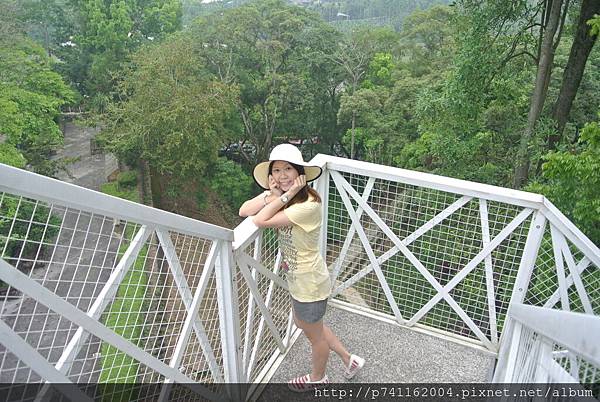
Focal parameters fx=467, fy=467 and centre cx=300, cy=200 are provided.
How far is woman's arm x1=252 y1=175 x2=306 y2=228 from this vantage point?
5.20ft

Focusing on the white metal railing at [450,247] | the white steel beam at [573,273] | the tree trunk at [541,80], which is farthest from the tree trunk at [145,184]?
the white steel beam at [573,273]

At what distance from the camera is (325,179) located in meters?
2.35

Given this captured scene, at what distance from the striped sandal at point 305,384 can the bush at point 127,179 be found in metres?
13.6

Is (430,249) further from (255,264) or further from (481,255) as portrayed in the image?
(255,264)

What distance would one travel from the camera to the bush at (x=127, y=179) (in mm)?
14531

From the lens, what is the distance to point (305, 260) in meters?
1.75

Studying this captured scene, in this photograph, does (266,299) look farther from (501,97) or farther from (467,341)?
(501,97)

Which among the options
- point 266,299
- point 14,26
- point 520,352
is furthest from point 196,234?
point 14,26

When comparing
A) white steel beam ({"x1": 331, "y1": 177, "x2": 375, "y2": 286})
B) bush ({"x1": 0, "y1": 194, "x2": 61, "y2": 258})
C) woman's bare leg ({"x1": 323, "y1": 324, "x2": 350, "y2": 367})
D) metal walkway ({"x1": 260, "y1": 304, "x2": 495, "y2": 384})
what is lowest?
metal walkway ({"x1": 260, "y1": 304, "x2": 495, "y2": 384})

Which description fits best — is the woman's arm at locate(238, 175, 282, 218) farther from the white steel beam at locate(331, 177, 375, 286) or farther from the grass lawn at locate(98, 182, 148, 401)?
the white steel beam at locate(331, 177, 375, 286)

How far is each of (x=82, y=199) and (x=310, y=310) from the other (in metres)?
1.05

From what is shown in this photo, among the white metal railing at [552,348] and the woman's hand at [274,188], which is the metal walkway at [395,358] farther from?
the woman's hand at [274,188]

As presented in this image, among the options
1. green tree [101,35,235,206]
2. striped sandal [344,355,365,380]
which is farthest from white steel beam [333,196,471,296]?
green tree [101,35,235,206]

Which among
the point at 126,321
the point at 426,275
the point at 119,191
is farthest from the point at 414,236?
the point at 119,191
